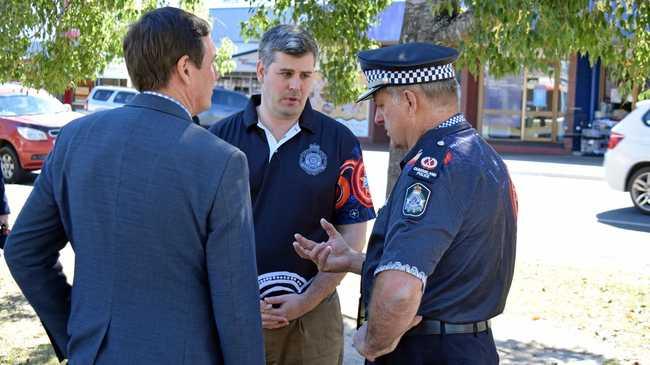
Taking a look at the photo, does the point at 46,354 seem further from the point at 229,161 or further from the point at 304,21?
the point at 229,161

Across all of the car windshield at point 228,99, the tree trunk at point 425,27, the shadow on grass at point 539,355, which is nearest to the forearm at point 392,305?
the tree trunk at point 425,27

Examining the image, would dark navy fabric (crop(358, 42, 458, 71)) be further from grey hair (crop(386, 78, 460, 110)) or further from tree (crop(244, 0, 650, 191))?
tree (crop(244, 0, 650, 191))

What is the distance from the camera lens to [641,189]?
519 inches

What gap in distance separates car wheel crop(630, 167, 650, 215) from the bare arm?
444 inches

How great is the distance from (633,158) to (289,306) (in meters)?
10.9

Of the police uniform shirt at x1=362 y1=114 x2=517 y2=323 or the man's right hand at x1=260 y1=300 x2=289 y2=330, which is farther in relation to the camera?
the man's right hand at x1=260 y1=300 x2=289 y2=330

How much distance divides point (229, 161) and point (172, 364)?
56 cm

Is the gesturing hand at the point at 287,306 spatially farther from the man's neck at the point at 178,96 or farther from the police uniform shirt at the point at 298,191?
the man's neck at the point at 178,96

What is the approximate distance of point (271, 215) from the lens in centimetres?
350

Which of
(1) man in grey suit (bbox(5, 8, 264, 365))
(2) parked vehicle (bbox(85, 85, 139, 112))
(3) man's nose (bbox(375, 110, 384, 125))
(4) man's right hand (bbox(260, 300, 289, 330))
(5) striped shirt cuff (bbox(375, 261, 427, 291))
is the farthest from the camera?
(2) parked vehicle (bbox(85, 85, 139, 112))

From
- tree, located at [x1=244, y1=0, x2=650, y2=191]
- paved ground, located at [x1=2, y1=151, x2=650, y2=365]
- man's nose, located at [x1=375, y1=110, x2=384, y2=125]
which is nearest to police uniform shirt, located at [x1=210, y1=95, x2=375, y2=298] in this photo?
man's nose, located at [x1=375, y1=110, x2=384, y2=125]

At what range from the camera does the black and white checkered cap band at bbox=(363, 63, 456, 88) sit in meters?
2.77

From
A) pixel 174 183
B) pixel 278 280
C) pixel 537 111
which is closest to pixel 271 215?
pixel 278 280

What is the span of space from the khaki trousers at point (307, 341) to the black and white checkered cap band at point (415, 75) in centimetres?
121
